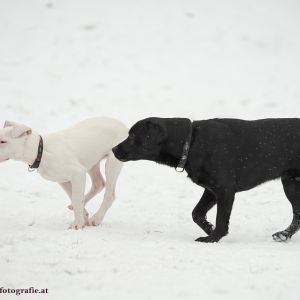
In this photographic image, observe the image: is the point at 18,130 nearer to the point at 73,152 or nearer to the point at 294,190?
the point at 73,152

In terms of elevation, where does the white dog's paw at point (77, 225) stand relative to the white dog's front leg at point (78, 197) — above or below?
below

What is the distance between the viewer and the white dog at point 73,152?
243 inches

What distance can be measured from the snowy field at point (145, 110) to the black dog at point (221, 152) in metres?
0.48

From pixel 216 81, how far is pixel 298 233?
8.69 meters

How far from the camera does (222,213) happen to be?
5844 millimetres

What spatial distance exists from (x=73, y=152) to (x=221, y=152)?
6.05 feet

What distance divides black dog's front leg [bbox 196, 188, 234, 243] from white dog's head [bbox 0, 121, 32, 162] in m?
2.35

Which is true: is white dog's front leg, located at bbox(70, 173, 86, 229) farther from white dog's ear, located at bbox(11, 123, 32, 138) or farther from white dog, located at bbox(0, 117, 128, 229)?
white dog's ear, located at bbox(11, 123, 32, 138)

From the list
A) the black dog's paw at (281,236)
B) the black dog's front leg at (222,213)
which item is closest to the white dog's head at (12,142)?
the black dog's front leg at (222,213)

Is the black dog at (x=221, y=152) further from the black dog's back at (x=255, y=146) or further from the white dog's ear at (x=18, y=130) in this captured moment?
the white dog's ear at (x=18, y=130)

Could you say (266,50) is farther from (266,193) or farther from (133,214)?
(133,214)

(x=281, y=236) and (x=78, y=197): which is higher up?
(x=78, y=197)

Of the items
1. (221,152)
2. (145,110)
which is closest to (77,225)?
(221,152)

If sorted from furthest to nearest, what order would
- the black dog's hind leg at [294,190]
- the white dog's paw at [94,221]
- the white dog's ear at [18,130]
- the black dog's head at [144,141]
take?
the white dog's paw at [94,221], the black dog's hind leg at [294,190], the white dog's ear at [18,130], the black dog's head at [144,141]
